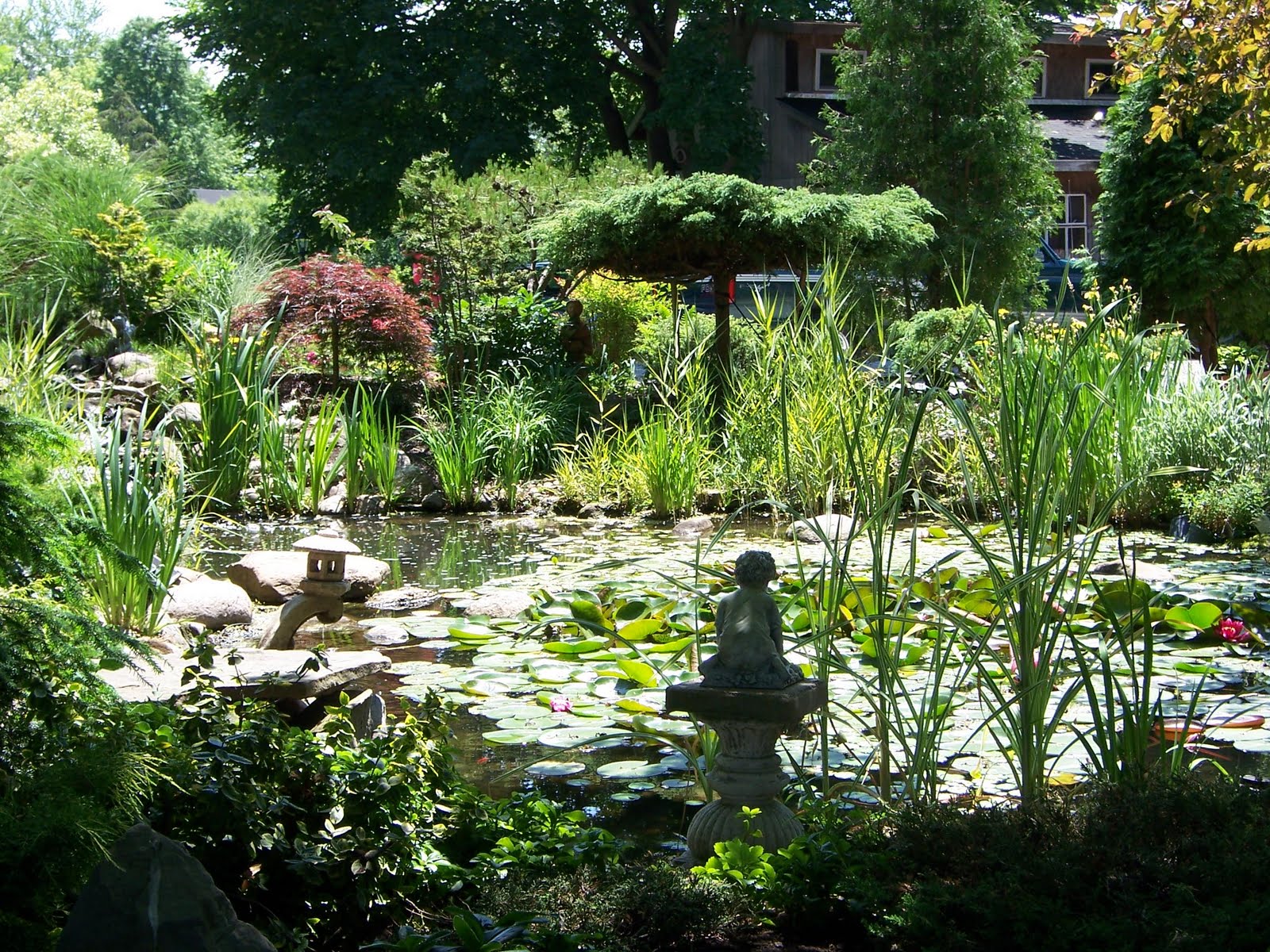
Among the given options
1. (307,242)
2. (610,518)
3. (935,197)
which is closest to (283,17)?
(307,242)

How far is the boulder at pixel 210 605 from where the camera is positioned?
5492 mm

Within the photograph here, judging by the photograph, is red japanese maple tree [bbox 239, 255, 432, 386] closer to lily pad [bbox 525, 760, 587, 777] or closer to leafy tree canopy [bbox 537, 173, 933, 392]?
leafy tree canopy [bbox 537, 173, 933, 392]

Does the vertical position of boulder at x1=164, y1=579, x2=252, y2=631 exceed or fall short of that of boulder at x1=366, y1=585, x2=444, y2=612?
it exceeds it

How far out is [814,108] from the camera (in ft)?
71.3

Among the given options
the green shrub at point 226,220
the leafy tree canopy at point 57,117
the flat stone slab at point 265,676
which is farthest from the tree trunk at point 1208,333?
the leafy tree canopy at point 57,117

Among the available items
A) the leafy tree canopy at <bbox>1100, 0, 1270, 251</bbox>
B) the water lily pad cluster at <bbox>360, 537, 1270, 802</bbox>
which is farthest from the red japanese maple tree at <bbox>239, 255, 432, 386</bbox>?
the leafy tree canopy at <bbox>1100, 0, 1270, 251</bbox>

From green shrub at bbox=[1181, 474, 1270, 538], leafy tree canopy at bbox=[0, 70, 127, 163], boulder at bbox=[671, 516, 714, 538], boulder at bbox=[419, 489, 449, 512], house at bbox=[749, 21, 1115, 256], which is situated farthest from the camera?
leafy tree canopy at bbox=[0, 70, 127, 163]

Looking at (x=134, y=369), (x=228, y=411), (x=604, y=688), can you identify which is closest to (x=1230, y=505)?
(x=604, y=688)

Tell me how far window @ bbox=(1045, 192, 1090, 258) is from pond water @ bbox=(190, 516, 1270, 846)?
49.3 ft

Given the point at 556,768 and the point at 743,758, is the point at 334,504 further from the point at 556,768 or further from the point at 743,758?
the point at 743,758

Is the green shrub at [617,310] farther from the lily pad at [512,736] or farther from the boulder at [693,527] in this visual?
the lily pad at [512,736]

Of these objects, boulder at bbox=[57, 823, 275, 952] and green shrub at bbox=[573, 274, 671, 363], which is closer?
boulder at bbox=[57, 823, 275, 952]

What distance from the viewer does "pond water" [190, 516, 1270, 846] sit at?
349 cm

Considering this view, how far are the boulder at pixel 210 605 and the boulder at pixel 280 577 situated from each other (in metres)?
0.42
